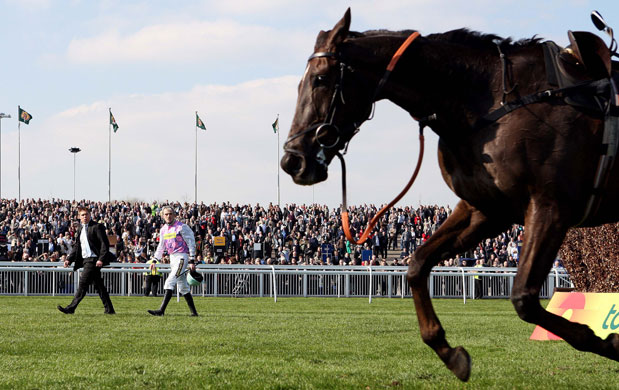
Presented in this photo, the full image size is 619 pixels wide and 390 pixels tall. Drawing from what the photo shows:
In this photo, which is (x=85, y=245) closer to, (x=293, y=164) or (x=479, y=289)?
(x=293, y=164)

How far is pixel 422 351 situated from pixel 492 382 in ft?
7.93

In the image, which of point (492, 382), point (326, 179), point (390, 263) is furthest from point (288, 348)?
point (390, 263)

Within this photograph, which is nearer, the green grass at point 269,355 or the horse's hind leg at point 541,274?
the horse's hind leg at point 541,274

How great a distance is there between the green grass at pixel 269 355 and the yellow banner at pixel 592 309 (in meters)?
0.42

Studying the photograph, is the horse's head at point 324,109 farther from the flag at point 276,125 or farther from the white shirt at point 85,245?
the flag at point 276,125

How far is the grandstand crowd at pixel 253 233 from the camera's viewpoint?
1117 inches

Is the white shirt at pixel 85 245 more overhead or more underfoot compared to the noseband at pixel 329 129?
more underfoot

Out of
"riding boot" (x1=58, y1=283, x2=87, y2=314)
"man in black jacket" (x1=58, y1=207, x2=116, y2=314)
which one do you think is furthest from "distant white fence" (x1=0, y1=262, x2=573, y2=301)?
"riding boot" (x1=58, y1=283, x2=87, y2=314)

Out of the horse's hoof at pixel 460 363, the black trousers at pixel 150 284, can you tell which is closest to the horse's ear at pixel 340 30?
the horse's hoof at pixel 460 363

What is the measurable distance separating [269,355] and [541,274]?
3.95 metres

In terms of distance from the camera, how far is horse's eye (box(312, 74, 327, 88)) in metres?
4.64

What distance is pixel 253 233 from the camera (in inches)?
1218

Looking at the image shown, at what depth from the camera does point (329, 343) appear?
29.9ft

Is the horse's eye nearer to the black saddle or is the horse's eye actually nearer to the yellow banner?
the black saddle
